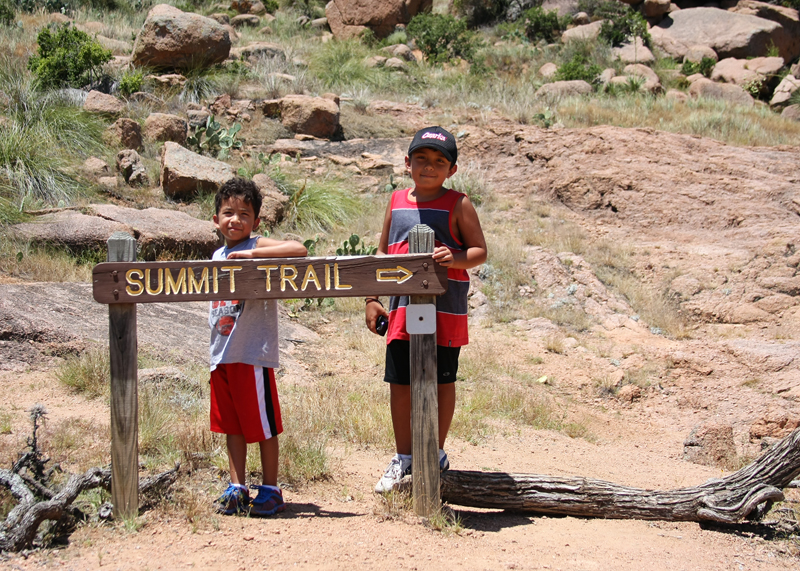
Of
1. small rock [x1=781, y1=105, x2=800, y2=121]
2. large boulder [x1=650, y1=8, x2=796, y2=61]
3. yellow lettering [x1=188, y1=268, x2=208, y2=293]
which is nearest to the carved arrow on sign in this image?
yellow lettering [x1=188, y1=268, x2=208, y2=293]

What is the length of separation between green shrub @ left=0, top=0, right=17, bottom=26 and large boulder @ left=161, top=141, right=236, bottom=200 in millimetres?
7682

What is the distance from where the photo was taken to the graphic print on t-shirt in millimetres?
3158

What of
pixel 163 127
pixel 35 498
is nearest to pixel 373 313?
pixel 35 498

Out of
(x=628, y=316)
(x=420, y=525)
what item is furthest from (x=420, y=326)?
(x=628, y=316)

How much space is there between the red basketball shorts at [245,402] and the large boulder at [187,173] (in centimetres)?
692

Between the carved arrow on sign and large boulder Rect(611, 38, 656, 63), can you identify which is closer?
the carved arrow on sign

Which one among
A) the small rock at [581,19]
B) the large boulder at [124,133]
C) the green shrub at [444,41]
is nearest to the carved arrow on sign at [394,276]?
the large boulder at [124,133]

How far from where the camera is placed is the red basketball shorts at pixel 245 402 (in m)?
3.13

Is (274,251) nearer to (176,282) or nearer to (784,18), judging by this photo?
(176,282)

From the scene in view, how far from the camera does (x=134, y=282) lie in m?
2.98

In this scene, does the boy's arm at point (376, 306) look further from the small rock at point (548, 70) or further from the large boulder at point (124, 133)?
the small rock at point (548, 70)

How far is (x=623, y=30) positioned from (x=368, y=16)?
7.72 meters

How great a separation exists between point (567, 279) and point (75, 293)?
5.51 m

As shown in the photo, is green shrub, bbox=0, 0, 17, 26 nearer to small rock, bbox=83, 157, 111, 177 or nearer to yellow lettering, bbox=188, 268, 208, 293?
small rock, bbox=83, 157, 111, 177
